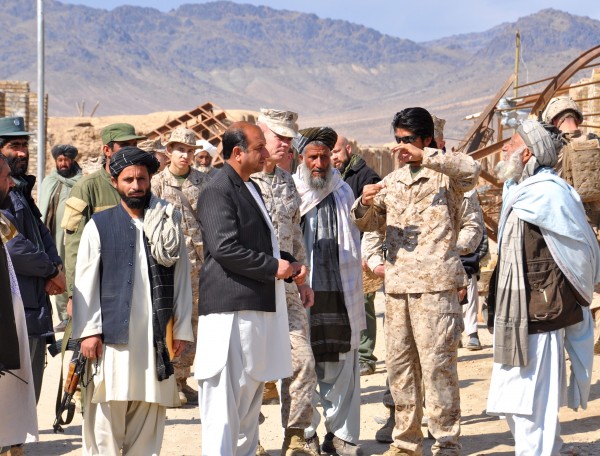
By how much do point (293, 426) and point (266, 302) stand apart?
1.11m

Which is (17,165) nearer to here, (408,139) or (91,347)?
(91,347)

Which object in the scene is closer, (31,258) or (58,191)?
(31,258)

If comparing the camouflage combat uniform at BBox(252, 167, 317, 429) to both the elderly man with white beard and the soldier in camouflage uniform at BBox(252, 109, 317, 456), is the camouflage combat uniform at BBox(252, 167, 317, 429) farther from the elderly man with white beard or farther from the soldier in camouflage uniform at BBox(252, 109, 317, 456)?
the elderly man with white beard

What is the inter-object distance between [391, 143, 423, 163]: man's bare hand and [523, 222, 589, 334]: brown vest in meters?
0.76

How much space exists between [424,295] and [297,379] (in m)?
0.91

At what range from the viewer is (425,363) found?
6027 mm

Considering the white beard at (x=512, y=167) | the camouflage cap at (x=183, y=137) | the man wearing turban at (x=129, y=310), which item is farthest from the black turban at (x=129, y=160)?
the camouflage cap at (x=183, y=137)

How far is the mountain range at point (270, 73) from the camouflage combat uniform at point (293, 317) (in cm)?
9449

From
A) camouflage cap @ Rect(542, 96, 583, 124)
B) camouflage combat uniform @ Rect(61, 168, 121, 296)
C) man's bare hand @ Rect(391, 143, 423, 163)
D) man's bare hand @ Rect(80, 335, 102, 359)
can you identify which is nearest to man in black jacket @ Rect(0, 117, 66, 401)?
camouflage combat uniform @ Rect(61, 168, 121, 296)

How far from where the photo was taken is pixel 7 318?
15.3ft

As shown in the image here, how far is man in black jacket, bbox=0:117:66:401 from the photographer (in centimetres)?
603

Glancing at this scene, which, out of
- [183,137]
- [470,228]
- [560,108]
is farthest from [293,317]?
[560,108]

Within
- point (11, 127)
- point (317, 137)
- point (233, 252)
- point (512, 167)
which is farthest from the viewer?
point (317, 137)

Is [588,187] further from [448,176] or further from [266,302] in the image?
[266,302]
